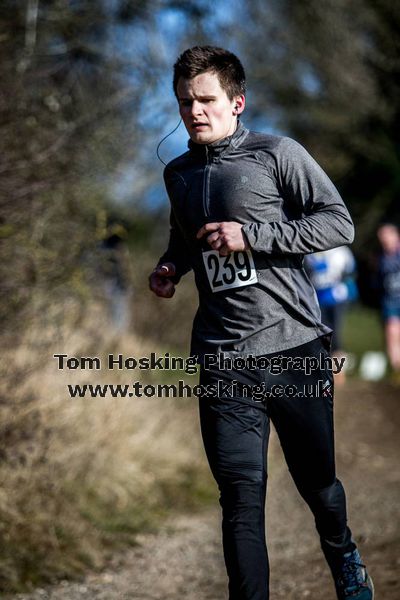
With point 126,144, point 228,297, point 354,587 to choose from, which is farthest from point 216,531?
point 126,144

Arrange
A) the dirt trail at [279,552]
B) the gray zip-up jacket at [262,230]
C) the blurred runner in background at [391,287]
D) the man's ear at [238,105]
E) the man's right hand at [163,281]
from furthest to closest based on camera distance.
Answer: the blurred runner in background at [391,287] → the dirt trail at [279,552] → the man's right hand at [163,281] → the man's ear at [238,105] → the gray zip-up jacket at [262,230]

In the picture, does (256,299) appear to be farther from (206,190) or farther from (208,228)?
(206,190)

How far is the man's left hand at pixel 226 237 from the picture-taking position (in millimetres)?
3295

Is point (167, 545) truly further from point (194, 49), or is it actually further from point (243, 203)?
point (194, 49)

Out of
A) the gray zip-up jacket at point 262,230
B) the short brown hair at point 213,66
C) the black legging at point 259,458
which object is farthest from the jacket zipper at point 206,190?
the black legging at point 259,458

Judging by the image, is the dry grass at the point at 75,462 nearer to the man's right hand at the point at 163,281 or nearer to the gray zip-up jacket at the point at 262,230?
the man's right hand at the point at 163,281

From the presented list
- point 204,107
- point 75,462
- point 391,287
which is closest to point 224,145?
point 204,107

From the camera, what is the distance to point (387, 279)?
1157cm

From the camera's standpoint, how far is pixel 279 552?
515 cm

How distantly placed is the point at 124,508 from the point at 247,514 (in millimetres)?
2367

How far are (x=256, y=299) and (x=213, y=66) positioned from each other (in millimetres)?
907

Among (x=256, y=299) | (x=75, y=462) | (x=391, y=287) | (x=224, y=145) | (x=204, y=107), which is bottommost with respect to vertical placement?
(x=75, y=462)

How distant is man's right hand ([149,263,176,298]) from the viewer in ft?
12.3

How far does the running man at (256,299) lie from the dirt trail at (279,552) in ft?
3.46
